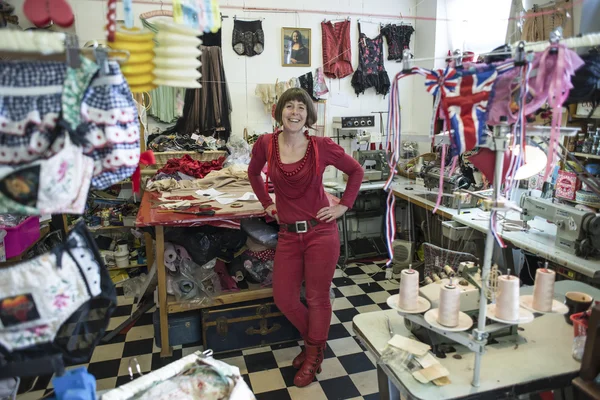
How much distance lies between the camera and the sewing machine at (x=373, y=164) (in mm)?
4660

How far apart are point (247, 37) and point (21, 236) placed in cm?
295

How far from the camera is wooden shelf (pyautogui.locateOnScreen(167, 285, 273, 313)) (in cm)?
286

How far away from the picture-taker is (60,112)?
1.07 meters

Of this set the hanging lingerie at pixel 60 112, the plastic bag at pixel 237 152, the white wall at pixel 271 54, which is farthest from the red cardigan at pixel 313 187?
the white wall at pixel 271 54

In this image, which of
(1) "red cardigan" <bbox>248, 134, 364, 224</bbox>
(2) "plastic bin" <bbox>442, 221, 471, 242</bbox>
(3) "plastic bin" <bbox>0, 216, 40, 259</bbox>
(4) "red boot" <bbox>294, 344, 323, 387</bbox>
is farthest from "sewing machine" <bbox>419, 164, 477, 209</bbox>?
(3) "plastic bin" <bbox>0, 216, 40, 259</bbox>

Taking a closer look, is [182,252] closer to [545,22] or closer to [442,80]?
[442,80]

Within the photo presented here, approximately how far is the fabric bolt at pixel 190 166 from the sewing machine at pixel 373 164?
1.52 meters

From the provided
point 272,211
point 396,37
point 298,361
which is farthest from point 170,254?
point 396,37

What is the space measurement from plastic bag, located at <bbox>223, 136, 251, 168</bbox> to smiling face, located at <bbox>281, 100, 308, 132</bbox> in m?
1.85

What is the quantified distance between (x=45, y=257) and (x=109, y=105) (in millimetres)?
433

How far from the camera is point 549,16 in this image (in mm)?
3551

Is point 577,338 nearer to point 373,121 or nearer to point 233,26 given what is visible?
point 373,121

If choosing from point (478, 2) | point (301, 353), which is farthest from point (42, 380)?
point (478, 2)

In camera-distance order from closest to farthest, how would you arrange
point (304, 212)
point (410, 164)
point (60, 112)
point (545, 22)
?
1. point (60, 112)
2. point (304, 212)
3. point (545, 22)
4. point (410, 164)
